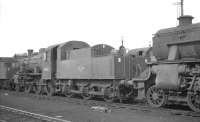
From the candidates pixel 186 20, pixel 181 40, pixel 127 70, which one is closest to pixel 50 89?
pixel 127 70

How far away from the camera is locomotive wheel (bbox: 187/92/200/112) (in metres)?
10.2

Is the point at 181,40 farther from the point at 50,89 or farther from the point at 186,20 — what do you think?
the point at 50,89

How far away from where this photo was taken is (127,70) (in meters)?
→ 14.5

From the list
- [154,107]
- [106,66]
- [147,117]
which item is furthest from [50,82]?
[147,117]

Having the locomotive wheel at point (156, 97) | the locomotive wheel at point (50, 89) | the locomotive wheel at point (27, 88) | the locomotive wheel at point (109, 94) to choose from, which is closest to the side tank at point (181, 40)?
the locomotive wheel at point (156, 97)

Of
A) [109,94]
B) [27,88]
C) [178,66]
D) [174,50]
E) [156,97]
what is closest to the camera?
[178,66]

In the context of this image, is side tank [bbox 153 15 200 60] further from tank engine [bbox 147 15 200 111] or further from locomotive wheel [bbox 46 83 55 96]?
locomotive wheel [bbox 46 83 55 96]

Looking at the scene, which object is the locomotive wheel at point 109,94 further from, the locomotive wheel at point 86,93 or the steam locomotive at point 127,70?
the locomotive wheel at point 86,93

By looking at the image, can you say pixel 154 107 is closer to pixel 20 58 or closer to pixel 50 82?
pixel 50 82

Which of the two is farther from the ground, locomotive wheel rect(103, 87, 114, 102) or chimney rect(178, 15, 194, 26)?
chimney rect(178, 15, 194, 26)

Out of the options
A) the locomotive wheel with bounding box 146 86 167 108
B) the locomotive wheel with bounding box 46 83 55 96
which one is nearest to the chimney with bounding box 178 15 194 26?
the locomotive wheel with bounding box 146 86 167 108

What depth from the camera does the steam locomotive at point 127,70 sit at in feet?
35.0

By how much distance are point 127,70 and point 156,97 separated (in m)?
3.12

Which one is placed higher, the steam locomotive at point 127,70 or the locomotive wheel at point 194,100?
the steam locomotive at point 127,70
